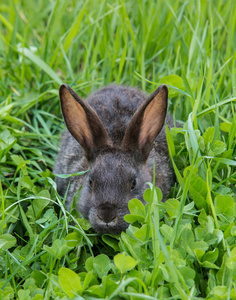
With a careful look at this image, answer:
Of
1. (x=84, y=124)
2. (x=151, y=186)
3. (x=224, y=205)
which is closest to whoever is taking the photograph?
(x=224, y=205)

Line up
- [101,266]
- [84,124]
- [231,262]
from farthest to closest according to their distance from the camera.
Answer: [84,124], [101,266], [231,262]

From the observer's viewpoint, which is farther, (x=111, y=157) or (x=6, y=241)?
(x=111, y=157)

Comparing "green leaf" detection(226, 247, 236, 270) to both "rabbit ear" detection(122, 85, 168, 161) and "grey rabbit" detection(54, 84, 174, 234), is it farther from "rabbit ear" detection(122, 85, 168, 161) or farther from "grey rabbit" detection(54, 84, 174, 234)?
"rabbit ear" detection(122, 85, 168, 161)

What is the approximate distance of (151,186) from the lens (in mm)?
4328

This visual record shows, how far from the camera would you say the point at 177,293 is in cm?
355

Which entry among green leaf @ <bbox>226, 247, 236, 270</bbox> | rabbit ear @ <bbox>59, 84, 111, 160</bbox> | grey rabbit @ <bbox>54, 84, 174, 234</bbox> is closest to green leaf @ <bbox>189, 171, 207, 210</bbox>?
grey rabbit @ <bbox>54, 84, 174, 234</bbox>

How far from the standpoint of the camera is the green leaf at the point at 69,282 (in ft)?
11.9

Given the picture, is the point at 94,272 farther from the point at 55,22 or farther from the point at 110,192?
the point at 55,22

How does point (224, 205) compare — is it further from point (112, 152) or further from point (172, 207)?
point (112, 152)

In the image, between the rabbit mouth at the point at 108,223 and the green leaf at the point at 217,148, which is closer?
the rabbit mouth at the point at 108,223

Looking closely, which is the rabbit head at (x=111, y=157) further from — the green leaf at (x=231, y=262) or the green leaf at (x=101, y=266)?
the green leaf at (x=231, y=262)

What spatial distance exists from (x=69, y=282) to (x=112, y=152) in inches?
67.3

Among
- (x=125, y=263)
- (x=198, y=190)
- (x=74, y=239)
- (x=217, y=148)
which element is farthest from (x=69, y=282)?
(x=217, y=148)

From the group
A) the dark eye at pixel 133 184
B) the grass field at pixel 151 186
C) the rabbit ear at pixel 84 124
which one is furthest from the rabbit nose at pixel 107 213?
the rabbit ear at pixel 84 124
